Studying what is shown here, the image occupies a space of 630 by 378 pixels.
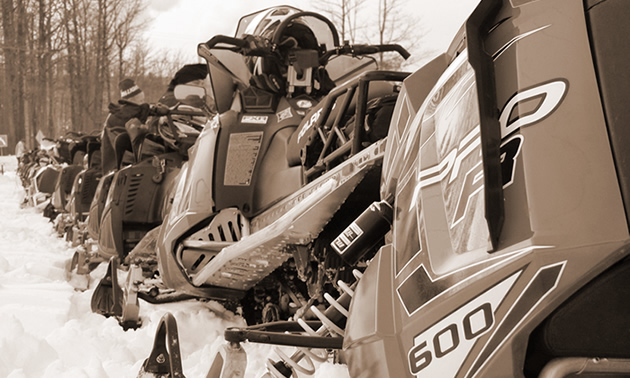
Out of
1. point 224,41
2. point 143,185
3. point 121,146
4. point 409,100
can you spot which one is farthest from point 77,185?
point 409,100

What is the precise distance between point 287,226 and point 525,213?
138 centimetres

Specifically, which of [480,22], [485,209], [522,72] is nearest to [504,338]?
[485,209]

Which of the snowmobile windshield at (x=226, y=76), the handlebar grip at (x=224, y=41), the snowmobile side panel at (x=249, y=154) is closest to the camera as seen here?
the handlebar grip at (x=224, y=41)

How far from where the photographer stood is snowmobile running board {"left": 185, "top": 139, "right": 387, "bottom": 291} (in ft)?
6.81

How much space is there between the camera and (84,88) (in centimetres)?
2894

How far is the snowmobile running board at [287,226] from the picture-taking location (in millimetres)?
2074

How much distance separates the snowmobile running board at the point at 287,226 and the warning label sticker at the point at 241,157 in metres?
0.26

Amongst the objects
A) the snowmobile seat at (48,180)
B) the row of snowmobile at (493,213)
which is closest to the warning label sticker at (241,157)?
the row of snowmobile at (493,213)

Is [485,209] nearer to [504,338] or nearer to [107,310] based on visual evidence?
[504,338]

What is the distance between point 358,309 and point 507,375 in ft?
1.48

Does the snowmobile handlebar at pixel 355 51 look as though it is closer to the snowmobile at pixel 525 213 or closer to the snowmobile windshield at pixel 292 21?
the snowmobile windshield at pixel 292 21

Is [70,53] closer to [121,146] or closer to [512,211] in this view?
[121,146]

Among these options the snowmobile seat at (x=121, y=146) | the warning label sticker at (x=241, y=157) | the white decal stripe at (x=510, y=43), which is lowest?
the white decal stripe at (x=510, y=43)

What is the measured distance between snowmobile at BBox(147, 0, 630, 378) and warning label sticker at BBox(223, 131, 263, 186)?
2183 mm
